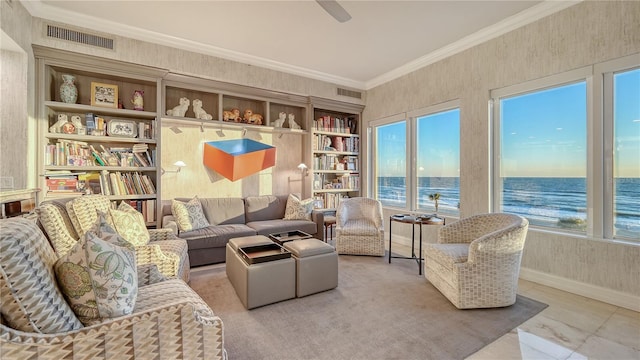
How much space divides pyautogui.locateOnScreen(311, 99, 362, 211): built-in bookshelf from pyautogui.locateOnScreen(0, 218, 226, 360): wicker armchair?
3655 mm

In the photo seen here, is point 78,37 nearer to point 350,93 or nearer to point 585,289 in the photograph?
point 350,93

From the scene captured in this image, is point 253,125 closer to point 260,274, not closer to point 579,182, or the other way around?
point 260,274

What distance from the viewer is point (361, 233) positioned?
3803 millimetres

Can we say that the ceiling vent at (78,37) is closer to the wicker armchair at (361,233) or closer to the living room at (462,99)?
the living room at (462,99)

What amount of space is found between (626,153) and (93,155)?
5.65 m

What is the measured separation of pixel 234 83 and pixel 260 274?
2964 millimetres

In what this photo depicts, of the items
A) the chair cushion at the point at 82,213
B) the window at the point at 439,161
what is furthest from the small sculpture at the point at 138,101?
the window at the point at 439,161

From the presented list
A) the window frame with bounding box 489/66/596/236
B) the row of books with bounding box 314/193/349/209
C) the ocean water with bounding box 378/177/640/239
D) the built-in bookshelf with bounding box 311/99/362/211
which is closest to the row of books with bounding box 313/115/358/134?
the built-in bookshelf with bounding box 311/99/362/211

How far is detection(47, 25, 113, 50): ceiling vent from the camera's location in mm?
2994

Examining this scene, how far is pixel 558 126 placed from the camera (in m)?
2.98

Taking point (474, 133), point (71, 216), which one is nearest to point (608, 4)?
point (474, 133)

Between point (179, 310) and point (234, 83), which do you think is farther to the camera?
point (234, 83)

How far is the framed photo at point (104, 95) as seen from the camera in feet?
11.0

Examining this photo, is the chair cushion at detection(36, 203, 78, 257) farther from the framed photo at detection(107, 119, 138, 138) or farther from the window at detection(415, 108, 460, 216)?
the window at detection(415, 108, 460, 216)
